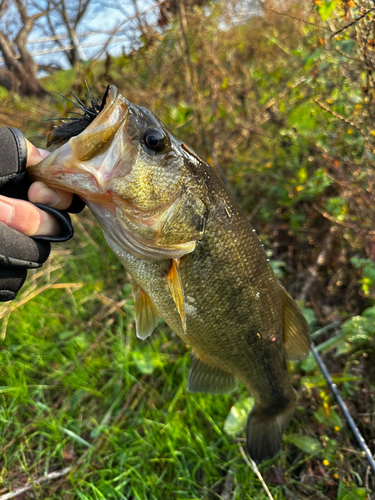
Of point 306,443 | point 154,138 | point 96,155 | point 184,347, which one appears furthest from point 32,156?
point 306,443

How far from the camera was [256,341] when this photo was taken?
1600mm

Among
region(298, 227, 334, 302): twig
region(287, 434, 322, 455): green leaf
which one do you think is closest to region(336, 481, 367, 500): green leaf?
region(287, 434, 322, 455): green leaf

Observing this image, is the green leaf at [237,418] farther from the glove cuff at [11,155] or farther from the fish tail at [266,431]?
the glove cuff at [11,155]

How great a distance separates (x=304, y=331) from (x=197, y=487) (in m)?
1.18

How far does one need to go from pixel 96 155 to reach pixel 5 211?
0.41 m

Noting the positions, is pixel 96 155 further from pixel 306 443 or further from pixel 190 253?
pixel 306 443

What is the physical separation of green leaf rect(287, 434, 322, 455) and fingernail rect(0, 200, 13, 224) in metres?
1.99

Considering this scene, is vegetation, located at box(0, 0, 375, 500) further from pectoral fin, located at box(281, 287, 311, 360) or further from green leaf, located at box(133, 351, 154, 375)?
pectoral fin, located at box(281, 287, 311, 360)

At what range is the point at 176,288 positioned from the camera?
1.34m

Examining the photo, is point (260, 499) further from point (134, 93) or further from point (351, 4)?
point (134, 93)

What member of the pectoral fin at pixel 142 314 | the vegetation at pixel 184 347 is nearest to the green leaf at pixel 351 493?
the vegetation at pixel 184 347

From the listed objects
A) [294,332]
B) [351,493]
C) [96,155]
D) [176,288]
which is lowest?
[351,493]

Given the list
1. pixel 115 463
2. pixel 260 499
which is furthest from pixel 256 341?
pixel 115 463

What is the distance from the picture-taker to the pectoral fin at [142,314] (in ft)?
5.26
